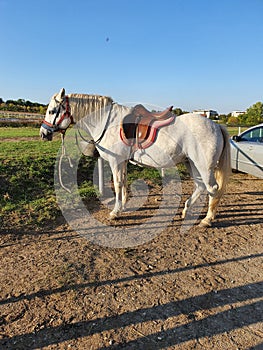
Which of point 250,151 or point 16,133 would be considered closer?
point 250,151

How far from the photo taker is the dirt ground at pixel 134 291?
6.58ft

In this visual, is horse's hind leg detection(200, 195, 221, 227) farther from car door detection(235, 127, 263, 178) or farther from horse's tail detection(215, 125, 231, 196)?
car door detection(235, 127, 263, 178)

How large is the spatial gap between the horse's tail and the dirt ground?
0.79 meters

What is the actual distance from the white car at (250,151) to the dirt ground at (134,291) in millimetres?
2798

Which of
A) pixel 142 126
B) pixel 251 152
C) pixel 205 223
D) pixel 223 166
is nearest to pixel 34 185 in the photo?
pixel 142 126

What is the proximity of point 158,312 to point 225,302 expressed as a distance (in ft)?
2.29

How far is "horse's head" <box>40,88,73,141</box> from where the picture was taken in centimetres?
386

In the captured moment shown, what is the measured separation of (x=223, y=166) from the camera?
401 centimetres

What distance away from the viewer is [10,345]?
6.25 ft

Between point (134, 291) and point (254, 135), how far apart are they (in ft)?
19.3

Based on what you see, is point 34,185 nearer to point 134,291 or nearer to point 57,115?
point 57,115

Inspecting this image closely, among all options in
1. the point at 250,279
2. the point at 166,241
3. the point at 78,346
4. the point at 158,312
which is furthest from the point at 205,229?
the point at 78,346

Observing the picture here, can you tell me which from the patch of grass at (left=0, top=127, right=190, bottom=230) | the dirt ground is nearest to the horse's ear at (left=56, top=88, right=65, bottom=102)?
the patch of grass at (left=0, top=127, right=190, bottom=230)

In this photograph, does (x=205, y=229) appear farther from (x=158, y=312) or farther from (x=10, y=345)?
(x=10, y=345)
